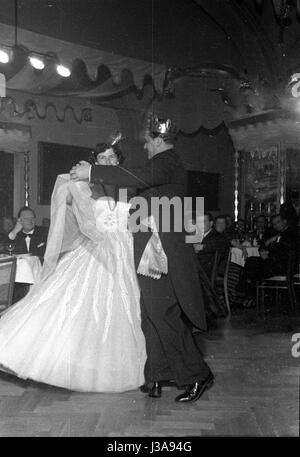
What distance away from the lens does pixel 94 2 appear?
5.27 meters

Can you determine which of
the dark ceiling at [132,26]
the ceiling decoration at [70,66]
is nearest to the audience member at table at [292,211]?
the dark ceiling at [132,26]

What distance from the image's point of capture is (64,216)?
2.68 metres

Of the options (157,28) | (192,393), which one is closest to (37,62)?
(157,28)

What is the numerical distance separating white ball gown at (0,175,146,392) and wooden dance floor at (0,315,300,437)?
12 cm

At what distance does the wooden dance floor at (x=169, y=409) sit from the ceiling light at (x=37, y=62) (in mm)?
3009

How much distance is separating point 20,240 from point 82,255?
72.7 inches

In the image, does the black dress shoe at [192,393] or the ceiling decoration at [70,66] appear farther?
the ceiling decoration at [70,66]

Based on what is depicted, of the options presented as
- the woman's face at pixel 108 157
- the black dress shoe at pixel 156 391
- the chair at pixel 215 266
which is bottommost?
the black dress shoe at pixel 156 391

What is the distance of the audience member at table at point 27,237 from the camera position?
4266mm

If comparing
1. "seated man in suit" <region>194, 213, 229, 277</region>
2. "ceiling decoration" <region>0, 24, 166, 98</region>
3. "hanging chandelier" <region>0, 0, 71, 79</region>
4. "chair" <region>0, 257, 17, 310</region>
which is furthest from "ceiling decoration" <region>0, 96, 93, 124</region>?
"chair" <region>0, 257, 17, 310</region>

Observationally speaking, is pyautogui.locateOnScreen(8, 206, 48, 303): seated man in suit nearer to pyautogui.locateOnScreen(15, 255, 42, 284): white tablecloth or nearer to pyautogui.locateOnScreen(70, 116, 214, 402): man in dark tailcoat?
pyautogui.locateOnScreen(15, 255, 42, 284): white tablecloth

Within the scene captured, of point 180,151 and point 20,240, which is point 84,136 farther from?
point 20,240

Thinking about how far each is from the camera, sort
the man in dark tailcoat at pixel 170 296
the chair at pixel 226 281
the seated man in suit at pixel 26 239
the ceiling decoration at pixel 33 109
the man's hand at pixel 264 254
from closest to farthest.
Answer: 1. the man in dark tailcoat at pixel 170 296
2. the seated man in suit at pixel 26 239
3. the chair at pixel 226 281
4. the man's hand at pixel 264 254
5. the ceiling decoration at pixel 33 109

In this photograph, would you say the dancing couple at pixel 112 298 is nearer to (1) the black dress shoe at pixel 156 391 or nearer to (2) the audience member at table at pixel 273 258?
(1) the black dress shoe at pixel 156 391
